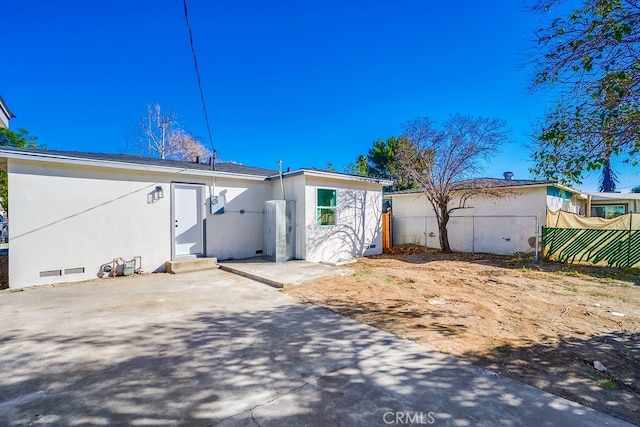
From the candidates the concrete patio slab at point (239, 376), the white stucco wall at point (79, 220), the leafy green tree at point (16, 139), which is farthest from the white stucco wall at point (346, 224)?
the leafy green tree at point (16, 139)

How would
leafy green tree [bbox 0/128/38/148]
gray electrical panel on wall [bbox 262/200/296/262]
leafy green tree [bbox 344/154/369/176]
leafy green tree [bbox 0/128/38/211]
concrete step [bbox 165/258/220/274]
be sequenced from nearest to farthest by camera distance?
concrete step [bbox 165/258/220/274] → gray electrical panel on wall [bbox 262/200/296/262] → leafy green tree [bbox 0/128/38/211] → leafy green tree [bbox 0/128/38/148] → leafy green tree [bbox 344/154/369/176]

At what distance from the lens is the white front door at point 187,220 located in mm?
7852

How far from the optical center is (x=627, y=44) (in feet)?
9.50

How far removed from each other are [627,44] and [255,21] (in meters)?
7.17

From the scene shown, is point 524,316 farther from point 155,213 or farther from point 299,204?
point 155,213

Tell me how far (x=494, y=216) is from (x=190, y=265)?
11.4m

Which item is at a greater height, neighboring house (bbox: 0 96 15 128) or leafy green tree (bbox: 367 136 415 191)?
leafy green tree (bbox: 367 136 415 191)

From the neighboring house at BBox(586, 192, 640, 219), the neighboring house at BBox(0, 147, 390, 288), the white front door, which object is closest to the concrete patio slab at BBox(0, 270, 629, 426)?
the neighboring house at BBox(0, 147, 390, 288)

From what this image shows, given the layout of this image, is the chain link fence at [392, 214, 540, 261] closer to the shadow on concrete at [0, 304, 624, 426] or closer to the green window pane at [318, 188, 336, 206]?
the green window pane at [318, 188, 336, 206]

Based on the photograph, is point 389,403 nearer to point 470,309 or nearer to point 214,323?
point 214,323

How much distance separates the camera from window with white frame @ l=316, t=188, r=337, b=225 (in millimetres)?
8984

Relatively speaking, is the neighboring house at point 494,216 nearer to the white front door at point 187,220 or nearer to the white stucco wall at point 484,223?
the white stucco wall at point 484,223

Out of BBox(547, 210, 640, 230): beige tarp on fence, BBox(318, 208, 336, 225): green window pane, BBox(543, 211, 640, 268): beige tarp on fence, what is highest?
BBox(318, 208, 336, 225): green window pane

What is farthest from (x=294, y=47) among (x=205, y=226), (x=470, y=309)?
(x=470, y=309)
